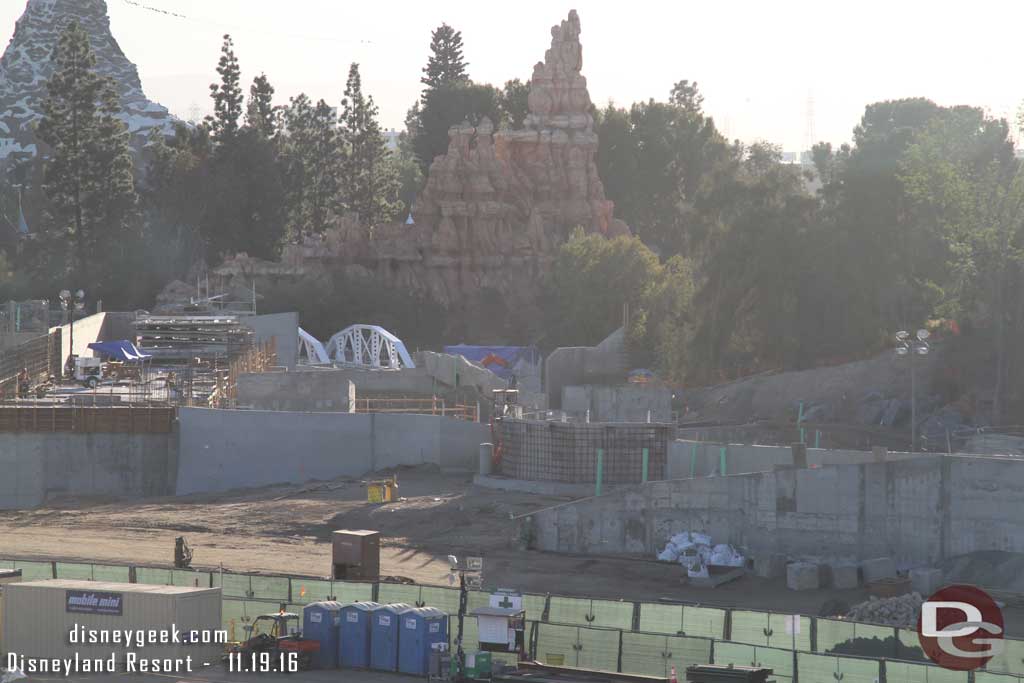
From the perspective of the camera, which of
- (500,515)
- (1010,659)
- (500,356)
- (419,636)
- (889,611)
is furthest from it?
(500,356)

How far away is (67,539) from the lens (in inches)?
1718

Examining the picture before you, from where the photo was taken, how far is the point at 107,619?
90.3 ft

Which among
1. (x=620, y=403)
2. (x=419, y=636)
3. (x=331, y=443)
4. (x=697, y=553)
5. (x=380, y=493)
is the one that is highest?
(x=620, y=403)

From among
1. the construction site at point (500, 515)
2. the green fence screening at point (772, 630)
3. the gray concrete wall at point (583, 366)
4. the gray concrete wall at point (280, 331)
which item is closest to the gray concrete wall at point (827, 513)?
the construction site at point (500, 515)

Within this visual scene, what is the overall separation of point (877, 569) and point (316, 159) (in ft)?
277

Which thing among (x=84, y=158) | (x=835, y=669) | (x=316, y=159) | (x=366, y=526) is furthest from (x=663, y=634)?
(x=316, y=159)

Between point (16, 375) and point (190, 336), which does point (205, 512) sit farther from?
point (190, 336)

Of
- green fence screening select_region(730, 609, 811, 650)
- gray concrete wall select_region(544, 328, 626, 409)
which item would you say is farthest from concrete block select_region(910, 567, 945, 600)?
gray concrete wall select_region(544, 328, 626, 409)

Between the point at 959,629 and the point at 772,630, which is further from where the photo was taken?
the point at 772,630

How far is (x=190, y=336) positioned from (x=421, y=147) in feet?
186

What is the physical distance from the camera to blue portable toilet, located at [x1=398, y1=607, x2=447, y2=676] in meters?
26.7

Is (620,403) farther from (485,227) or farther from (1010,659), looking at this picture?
(485,227)

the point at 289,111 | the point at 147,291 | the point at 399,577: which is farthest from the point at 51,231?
the point at 399,577

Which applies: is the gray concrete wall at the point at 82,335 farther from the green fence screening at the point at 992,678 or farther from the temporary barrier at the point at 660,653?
the green fence screening at the point at 992,678
